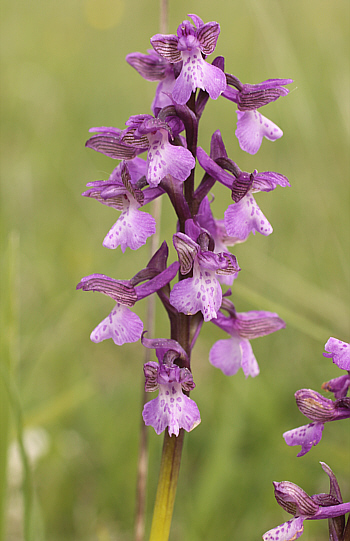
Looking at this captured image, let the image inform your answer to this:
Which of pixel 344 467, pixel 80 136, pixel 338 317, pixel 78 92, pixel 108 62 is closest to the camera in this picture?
pixel 344 467

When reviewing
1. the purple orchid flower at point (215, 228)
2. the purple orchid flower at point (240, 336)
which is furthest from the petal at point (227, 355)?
the purple orchid flower at point (215, 228)

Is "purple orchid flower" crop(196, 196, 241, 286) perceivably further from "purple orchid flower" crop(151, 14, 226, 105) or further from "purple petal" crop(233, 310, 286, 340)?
"purple orchid flower" crop(151, 14, 226, 105)

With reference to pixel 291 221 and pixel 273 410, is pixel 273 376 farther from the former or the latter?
pixel 291 221

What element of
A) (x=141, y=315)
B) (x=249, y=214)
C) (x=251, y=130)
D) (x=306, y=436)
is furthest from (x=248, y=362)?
(x=141, y=315)

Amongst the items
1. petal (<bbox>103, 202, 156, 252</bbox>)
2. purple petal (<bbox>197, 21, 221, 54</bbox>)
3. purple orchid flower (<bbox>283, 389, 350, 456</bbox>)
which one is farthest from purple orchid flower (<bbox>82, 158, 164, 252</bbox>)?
purple orchid flower (<bbox>283, 389, 350, 456</bbox>)

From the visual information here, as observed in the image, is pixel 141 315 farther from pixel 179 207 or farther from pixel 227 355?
pixel 179 207

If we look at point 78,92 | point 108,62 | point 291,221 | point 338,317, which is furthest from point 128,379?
point 108,62
